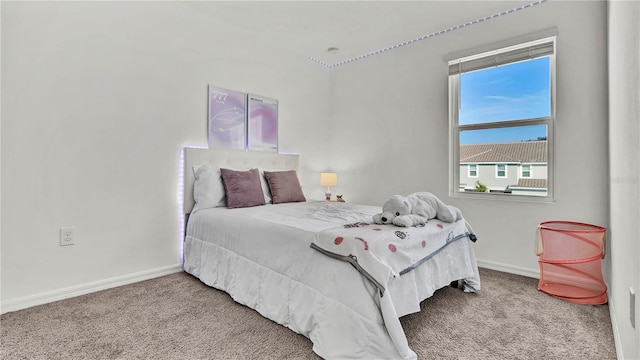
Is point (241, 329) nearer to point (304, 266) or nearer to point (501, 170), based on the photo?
point (304, 266)

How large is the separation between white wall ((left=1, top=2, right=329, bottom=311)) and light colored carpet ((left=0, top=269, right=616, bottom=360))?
0.36m

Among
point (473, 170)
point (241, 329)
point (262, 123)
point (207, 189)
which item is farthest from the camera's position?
point (262, 123)

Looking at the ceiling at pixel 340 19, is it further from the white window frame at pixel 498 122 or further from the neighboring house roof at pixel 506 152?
the neighboring house roof at pixel 506 152

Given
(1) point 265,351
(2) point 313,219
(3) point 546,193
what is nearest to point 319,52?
(2) point 313,219

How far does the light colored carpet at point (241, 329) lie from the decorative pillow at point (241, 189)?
84cm

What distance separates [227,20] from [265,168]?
1.58 meters

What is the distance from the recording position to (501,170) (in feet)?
10.3

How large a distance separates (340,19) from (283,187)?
1.81 metres

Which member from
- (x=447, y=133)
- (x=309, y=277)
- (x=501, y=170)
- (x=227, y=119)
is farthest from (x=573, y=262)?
(x=227, y=119)

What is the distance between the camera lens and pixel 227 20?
3.04 metres

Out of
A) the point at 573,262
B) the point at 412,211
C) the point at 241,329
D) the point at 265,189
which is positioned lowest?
the point at 241,329

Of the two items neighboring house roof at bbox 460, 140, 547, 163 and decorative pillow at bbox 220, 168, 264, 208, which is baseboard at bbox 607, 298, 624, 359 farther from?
decorative pillow at bbox 220, 168, 264, 208

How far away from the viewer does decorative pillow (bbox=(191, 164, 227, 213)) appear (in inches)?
114

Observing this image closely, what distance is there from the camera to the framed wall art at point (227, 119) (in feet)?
10.6
